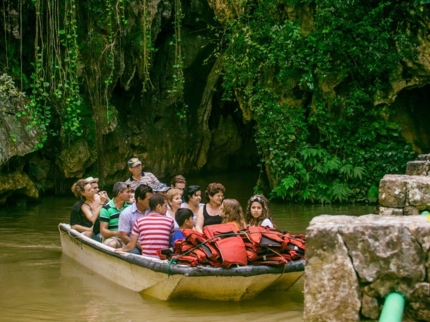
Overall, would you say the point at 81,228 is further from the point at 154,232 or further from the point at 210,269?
the point at 210,269

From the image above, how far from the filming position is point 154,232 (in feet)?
25.3

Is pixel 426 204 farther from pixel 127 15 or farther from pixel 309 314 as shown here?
pixel 127 15

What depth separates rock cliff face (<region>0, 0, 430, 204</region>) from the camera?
51.8 feet

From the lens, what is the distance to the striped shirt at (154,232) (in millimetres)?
7695

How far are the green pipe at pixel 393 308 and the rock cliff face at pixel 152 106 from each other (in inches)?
447

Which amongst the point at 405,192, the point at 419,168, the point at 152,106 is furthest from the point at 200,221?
the point at 152,106

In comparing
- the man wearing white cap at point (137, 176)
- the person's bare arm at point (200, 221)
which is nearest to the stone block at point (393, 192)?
the person's bare arm at point (200, 221)

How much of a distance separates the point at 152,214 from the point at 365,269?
4.72 m

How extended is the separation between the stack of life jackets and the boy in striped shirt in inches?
22.6

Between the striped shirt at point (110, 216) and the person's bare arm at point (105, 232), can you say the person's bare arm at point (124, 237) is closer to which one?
A: the person's bare arm at point (105, 232)

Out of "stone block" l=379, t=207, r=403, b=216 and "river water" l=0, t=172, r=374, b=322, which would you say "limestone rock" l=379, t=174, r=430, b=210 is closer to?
"stone block" l=379, t=207, r=403, b=216

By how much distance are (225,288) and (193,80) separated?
1586 centimetres

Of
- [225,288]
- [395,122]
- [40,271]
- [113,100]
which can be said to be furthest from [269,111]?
[225,288]

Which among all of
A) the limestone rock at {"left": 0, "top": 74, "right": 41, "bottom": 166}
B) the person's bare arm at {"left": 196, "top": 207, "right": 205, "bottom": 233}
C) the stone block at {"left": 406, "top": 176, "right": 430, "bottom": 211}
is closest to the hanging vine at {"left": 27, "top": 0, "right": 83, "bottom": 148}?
the limestone rock at {"left": 0, "top": 74, "right": 41, "bottom": 166}
